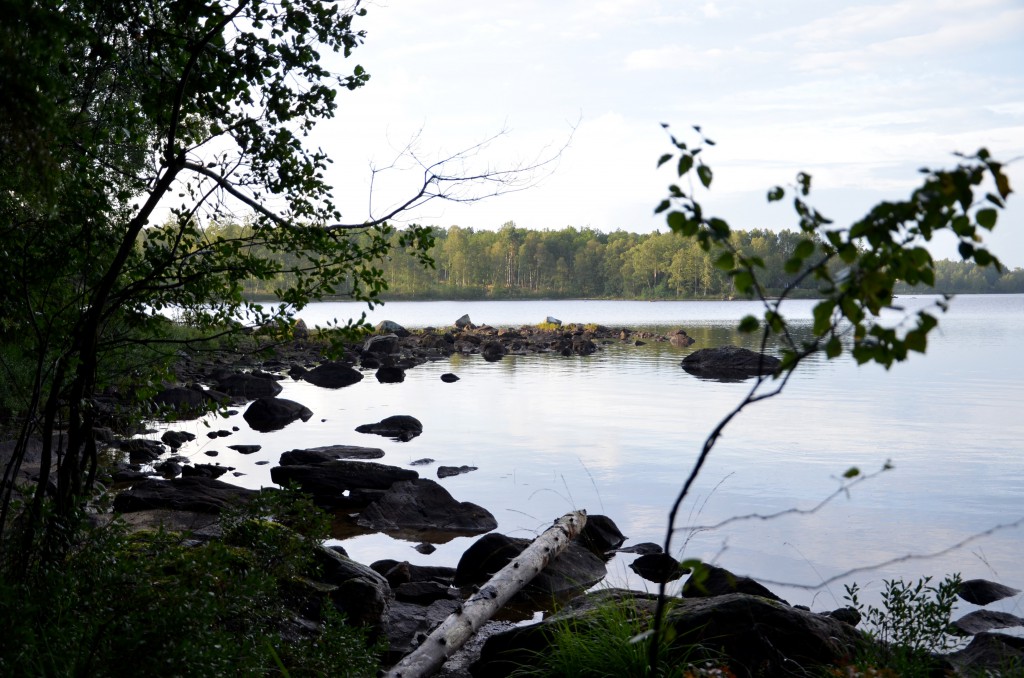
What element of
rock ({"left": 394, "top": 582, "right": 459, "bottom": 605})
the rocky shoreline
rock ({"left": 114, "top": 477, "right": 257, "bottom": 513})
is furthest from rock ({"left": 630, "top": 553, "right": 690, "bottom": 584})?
rock ({"left": 114, "top": 477, "right": 257, "bottom": 513})

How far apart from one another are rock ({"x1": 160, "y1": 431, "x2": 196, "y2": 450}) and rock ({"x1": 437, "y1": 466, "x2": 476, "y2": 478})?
5.31 meters

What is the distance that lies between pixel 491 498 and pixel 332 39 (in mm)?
8726

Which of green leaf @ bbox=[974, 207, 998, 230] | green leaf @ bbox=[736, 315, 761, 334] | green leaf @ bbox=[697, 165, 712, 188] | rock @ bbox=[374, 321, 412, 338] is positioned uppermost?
green leaf @ bbox=[697, 165, 712, 188]

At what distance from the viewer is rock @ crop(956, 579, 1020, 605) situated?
348 inches

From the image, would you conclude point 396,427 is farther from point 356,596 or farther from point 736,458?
point 356,596

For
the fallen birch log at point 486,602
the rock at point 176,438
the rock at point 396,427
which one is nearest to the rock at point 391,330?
the rock at point 396,427

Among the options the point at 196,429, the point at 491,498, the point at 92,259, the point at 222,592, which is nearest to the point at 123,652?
the point at 222,592

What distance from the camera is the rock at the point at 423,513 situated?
37.4 feet

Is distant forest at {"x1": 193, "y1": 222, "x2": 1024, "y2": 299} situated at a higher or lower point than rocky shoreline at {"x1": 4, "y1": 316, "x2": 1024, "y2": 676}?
higher

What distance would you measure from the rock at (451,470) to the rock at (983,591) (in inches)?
310

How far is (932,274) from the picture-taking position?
2.40m

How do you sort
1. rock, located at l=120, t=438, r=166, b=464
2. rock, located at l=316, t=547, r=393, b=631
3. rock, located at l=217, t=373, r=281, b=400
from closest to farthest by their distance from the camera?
rock, located at l=316, t=547, r=393, b=631 < rock, located at l=120, t=438, r=166, b=464 < rock, located at l=217, t=373, r=281, b=400

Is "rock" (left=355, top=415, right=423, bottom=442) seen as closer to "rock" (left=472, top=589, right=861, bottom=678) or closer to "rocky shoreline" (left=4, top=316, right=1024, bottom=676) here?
"rocky shoreline" (left=4, top=316, right=1024, bottom=676)

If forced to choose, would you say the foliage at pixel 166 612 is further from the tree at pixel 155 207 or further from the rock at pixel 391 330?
the rock at pixel 391 330
